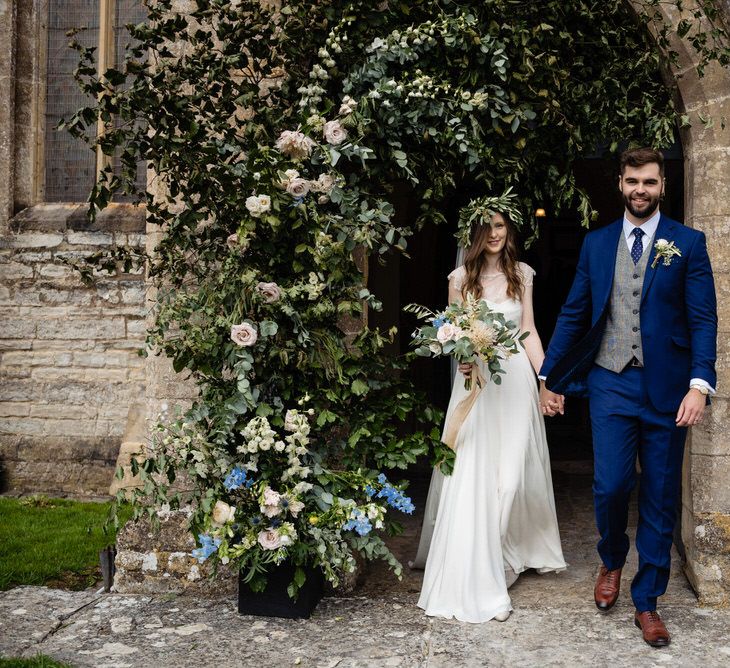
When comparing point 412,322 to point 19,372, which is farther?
point 412,322

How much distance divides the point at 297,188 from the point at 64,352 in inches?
159

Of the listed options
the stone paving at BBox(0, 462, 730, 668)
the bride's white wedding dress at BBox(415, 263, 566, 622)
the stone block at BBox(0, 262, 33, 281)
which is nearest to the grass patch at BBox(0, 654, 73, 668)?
the stone paving at BBox(0, 462, 730, 668)

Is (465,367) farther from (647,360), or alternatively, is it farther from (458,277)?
(647,360)

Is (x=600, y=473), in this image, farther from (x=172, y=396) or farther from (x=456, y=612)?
(x=172, y=396)

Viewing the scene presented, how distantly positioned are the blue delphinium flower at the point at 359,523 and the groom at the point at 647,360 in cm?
104

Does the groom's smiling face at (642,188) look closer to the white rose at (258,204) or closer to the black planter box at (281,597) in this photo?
the white rose at (258,204)

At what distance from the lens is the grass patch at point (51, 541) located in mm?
4742

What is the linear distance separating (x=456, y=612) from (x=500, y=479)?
744 millimetres

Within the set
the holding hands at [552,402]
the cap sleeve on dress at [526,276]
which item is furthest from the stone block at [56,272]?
the holding hands at [552,402]

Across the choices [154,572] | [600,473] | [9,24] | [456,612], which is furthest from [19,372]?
[600,473]

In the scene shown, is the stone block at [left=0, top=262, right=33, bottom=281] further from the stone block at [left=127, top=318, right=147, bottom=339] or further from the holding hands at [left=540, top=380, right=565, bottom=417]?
the holding hands at [left=540, top=380, right=565, bottom=417]

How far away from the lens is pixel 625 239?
12.6 feet

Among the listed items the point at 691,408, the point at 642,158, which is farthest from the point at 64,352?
the point at 691,408

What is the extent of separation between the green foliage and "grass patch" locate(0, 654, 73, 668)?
2.57 feet
